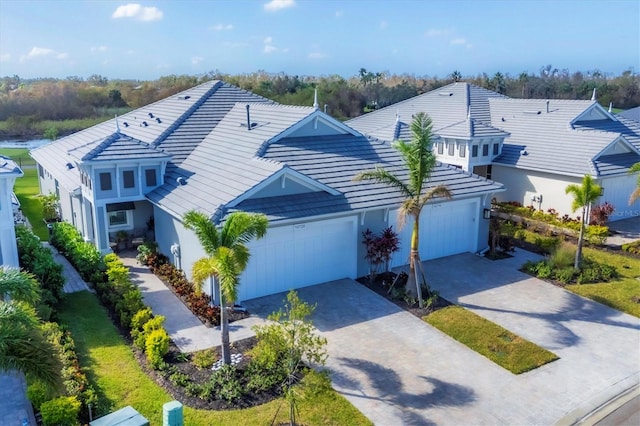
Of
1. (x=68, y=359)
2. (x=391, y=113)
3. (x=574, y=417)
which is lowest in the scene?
(x=574, y=417)

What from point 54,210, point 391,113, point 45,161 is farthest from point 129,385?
point 391,113

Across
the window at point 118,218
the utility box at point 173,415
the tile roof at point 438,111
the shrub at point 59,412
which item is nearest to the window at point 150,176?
the window at point 118,218

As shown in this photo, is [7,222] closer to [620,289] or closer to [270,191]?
[270,191]

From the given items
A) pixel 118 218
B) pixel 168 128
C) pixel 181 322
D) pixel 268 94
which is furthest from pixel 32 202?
pixel 268 94

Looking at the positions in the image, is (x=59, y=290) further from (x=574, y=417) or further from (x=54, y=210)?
(x=574, y=417)

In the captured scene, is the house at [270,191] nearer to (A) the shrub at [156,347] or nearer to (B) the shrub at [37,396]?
(A) the shrub at [156,347]

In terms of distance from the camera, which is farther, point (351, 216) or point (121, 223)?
point (121, 223)

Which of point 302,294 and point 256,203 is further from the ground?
point 256,203
